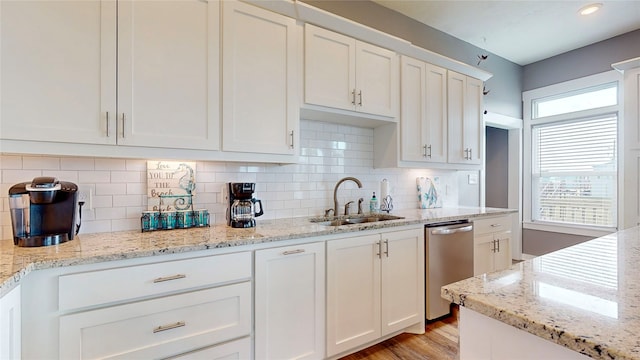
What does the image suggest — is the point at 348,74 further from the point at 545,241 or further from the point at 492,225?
the point at 545,241

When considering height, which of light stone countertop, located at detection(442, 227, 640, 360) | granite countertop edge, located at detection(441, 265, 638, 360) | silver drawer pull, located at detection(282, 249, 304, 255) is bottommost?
silver drawer pull, located at detection(282, 249, 304, 255)

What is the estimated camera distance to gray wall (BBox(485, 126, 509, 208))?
14.4 feet

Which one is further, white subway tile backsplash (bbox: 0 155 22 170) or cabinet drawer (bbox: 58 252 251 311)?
white subway tile backsplash (bbox: 0 155 22 170)

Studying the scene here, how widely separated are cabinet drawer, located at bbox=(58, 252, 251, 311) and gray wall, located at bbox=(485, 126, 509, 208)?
424cm

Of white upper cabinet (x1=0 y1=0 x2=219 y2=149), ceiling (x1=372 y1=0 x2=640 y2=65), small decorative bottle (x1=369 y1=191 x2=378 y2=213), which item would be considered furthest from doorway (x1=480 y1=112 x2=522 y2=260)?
white upper cabinet (x1=0 y1=0 x2=219 y2=149)

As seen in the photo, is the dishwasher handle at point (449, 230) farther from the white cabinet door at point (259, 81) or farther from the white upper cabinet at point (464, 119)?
the white cabinet door at point (259, 81)

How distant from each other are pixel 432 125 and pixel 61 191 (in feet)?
9.07

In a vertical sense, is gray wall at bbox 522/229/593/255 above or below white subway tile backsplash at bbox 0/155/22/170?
below

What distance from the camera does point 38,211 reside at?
4.48ft

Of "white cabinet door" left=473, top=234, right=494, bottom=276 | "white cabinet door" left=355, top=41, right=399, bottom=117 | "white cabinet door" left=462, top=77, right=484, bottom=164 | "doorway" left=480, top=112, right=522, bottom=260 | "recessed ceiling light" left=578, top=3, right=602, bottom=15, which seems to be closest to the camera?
"white cabinet door" left=355, top=41, right=399, bottom=117

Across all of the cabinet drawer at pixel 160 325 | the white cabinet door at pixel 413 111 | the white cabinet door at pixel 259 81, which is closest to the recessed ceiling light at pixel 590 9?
the white cabinet door at pixel 413 111

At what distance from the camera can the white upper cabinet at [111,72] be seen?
1318 mm

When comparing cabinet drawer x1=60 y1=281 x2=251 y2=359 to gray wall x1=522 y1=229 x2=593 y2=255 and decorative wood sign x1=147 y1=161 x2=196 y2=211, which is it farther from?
gray wall x1=522 y1=229 x2=593 y2=255

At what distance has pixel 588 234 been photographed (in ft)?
11.9
